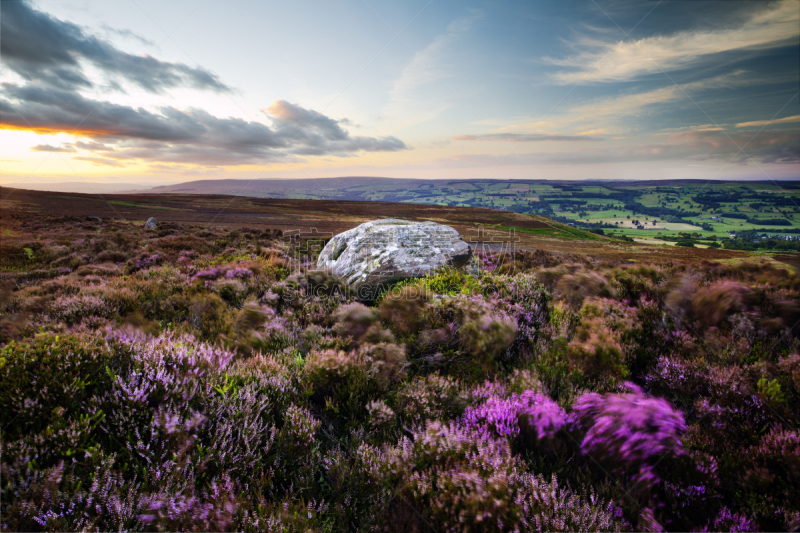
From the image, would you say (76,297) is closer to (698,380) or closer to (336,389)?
(336,389)

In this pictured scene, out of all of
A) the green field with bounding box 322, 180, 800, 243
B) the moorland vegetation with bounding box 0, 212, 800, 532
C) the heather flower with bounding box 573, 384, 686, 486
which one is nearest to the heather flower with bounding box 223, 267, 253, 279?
the moorland vegetation with bounding box 0, 212, 800, 532

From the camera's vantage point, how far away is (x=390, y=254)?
8305 mm

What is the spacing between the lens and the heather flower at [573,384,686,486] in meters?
2.65

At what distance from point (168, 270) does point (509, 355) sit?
31.6 feet

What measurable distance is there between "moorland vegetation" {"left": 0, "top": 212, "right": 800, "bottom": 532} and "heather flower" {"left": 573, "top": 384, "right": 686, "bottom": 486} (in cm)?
2

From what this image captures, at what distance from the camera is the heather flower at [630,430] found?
2.65 m

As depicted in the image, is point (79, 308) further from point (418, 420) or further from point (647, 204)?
point (647, 204)

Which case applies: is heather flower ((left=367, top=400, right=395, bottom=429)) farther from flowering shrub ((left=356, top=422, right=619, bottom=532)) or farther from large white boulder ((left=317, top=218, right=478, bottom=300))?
large white boulder ((left=317, top=218, right=478, bottom=300))

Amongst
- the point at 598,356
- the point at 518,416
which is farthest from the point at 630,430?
the point at 598,356

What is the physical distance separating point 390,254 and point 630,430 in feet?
20.5

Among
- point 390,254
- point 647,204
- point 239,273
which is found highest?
point 647,204

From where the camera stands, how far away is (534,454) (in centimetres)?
279

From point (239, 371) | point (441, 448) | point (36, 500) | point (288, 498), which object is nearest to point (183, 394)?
point (239, 371)

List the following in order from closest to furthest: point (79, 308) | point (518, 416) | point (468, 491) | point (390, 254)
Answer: point (468, 491) → point (518, 416) → point (79, 308) → point (390, 254)
